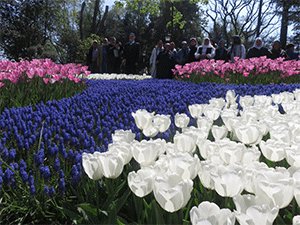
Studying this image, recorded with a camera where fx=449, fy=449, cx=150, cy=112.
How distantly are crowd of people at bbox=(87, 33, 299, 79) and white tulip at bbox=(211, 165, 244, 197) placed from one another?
322 inches

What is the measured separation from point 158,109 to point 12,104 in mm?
1816

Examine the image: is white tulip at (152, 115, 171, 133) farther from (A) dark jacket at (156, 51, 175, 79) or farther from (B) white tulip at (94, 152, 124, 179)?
(A) dark jacket at (156, 51, 175, 79)

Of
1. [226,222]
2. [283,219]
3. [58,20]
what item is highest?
[58,20]

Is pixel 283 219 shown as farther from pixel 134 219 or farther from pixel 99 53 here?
pixel 99 53

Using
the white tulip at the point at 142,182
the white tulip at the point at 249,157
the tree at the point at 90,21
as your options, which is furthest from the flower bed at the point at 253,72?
the tree at the point at 90,21

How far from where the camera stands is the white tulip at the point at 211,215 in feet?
3.53

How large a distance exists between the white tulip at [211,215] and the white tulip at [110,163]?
496mm

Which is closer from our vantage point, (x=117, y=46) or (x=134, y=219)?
(x=134, y=219)

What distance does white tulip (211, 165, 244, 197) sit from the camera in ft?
4.19

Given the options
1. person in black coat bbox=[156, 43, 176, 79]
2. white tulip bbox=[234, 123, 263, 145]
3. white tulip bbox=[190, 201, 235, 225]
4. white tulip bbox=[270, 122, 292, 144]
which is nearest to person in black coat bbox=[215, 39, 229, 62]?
person in black coat bbox=[156, 43, 176, 79]

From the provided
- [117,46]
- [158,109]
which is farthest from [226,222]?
[117,46]

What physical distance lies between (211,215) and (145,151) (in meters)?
0.55

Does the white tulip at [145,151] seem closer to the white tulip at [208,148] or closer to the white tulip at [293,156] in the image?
the white tulip at [208,148]

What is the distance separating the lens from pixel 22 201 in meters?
2.05
